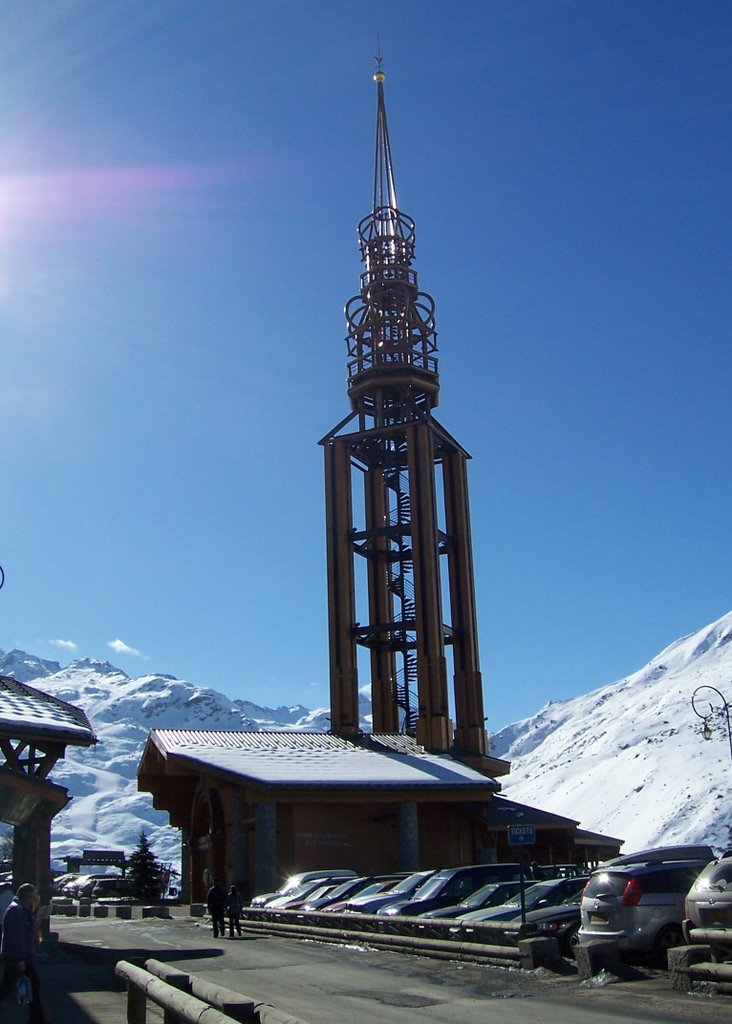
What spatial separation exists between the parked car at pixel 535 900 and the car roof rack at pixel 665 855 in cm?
176

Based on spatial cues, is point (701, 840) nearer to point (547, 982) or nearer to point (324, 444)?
point (324, 444)

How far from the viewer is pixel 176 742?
150 feet

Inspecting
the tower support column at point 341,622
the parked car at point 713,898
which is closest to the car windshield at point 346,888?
the parked car at point 713,898

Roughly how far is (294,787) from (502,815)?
34.6 ft

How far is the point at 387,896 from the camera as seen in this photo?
25234mm

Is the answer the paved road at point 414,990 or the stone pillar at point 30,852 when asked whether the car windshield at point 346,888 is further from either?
the stone pillar at point 30,852

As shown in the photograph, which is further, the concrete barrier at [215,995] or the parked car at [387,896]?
the parked car at [387,896]

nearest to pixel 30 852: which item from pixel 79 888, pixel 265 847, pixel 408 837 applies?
pixel 265 847

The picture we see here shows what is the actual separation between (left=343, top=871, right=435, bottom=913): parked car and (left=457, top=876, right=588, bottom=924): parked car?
4.37m

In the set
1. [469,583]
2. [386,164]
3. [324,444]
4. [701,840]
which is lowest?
[701,840]

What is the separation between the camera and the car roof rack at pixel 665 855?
18234 millimetres

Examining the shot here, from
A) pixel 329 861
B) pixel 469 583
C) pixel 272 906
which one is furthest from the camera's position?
pixel 469 583

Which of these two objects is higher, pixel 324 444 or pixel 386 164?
pixel 386 164

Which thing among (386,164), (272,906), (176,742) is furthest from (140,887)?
(386,164)
